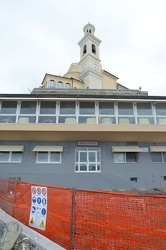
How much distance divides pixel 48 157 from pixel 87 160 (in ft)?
9.54

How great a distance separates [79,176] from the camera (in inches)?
505

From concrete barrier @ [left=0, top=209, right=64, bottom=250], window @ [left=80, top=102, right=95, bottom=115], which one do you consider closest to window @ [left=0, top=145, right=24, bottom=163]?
window @ [left=80, top=102, right=95, bottom=115]

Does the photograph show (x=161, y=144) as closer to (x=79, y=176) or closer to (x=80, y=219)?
(x=79, y=176)

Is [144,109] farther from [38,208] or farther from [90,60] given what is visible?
[90,60]

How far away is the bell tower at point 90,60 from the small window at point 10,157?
2537 cm

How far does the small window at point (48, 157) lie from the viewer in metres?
13.3

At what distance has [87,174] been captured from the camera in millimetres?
12883

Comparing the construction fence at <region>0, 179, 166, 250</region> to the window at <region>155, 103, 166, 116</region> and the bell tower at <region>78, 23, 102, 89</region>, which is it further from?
the bell tower at <region>78, 23, 102, 89</region>

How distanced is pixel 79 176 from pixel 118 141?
3.93m

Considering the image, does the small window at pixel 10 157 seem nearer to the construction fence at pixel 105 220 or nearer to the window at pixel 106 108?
the window at pixel 106 108

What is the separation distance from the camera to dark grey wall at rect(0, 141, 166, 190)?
12.7 meters

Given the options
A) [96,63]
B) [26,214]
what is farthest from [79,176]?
[96,63]

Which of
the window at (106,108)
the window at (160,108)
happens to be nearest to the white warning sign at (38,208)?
the window at (106,108)

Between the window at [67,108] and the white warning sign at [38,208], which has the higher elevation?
the window at [67,108]
